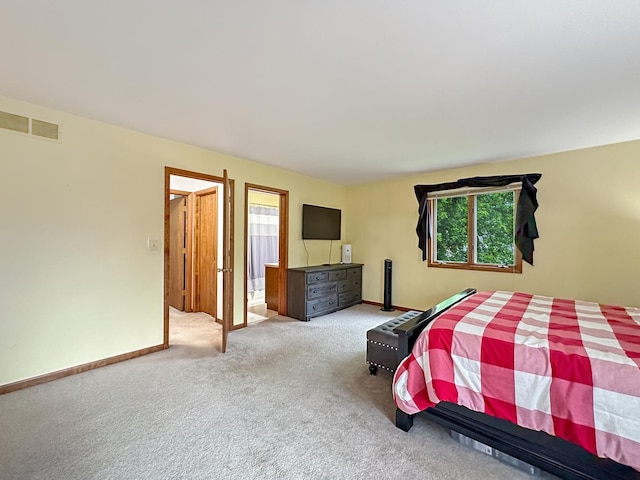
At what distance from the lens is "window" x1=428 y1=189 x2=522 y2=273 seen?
13.4 ft

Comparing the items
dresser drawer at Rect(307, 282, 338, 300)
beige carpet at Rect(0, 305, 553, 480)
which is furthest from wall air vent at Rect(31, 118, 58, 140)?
dresser drawer at Rect(307, 282, 338, 300)

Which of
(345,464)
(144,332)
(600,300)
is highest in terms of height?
(600,300)

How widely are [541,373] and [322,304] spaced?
344 cm

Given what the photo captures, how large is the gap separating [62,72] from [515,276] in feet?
17.1

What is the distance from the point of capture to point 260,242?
20.1 ft

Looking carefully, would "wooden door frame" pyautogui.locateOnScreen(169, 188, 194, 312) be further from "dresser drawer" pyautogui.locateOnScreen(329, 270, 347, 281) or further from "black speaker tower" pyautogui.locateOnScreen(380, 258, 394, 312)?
"black speaker tower" pyautogui.locateOnScreen(380, 258, 394, 312)

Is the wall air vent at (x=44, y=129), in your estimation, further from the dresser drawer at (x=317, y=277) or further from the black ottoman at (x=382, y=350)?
the black ottoman at (x=382, y=350)

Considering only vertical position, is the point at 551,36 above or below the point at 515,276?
above

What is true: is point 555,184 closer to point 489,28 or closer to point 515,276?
point 515,276

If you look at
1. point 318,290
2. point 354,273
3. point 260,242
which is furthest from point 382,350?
point 260,242

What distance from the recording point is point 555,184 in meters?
3.66

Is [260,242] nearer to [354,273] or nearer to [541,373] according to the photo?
[354,273]

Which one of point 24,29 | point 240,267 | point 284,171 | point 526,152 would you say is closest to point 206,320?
point 240,267

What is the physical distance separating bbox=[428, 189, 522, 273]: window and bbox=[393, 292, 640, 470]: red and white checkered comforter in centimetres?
206
